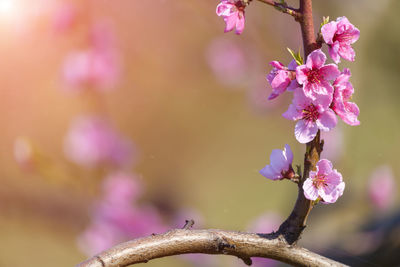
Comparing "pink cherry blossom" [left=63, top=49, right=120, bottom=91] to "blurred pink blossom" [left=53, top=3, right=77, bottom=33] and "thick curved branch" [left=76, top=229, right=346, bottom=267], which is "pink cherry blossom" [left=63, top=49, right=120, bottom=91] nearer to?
"blurred pink blossom" [left=53, top=3, right=77, bottom=33]

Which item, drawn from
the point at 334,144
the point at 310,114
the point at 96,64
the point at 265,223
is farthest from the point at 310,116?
the point at 265,223

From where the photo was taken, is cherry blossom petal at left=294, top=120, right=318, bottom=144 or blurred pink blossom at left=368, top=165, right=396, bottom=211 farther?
blurred pink blossom at left=368, top=165, right=396, bottom=211

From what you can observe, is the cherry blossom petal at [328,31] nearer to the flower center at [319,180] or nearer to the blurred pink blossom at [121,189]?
the flower center at [319,180]

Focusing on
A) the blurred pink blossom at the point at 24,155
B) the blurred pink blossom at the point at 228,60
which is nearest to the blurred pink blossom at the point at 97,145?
the blurred pink blossom at the point at 24,155

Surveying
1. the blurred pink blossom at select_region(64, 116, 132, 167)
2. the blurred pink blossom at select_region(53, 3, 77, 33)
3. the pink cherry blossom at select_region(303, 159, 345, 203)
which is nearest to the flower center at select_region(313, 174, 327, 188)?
the pink cherry blossom at select_region(303, 159, 345, 203)

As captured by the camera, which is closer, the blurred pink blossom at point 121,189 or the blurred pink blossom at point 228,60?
the blurred pink blossom at point 121,189

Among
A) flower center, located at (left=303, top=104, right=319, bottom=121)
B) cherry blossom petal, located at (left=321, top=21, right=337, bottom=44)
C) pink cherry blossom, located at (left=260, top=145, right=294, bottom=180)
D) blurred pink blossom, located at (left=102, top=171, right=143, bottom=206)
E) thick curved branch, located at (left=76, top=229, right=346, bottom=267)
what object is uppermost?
blurred pink blossom, located at (left=102, top=171, right=143, bottom=206)

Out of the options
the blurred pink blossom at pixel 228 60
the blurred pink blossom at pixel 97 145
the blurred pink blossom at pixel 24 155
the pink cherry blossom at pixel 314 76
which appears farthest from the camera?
the blurred pink blossom at pixel 228 60
